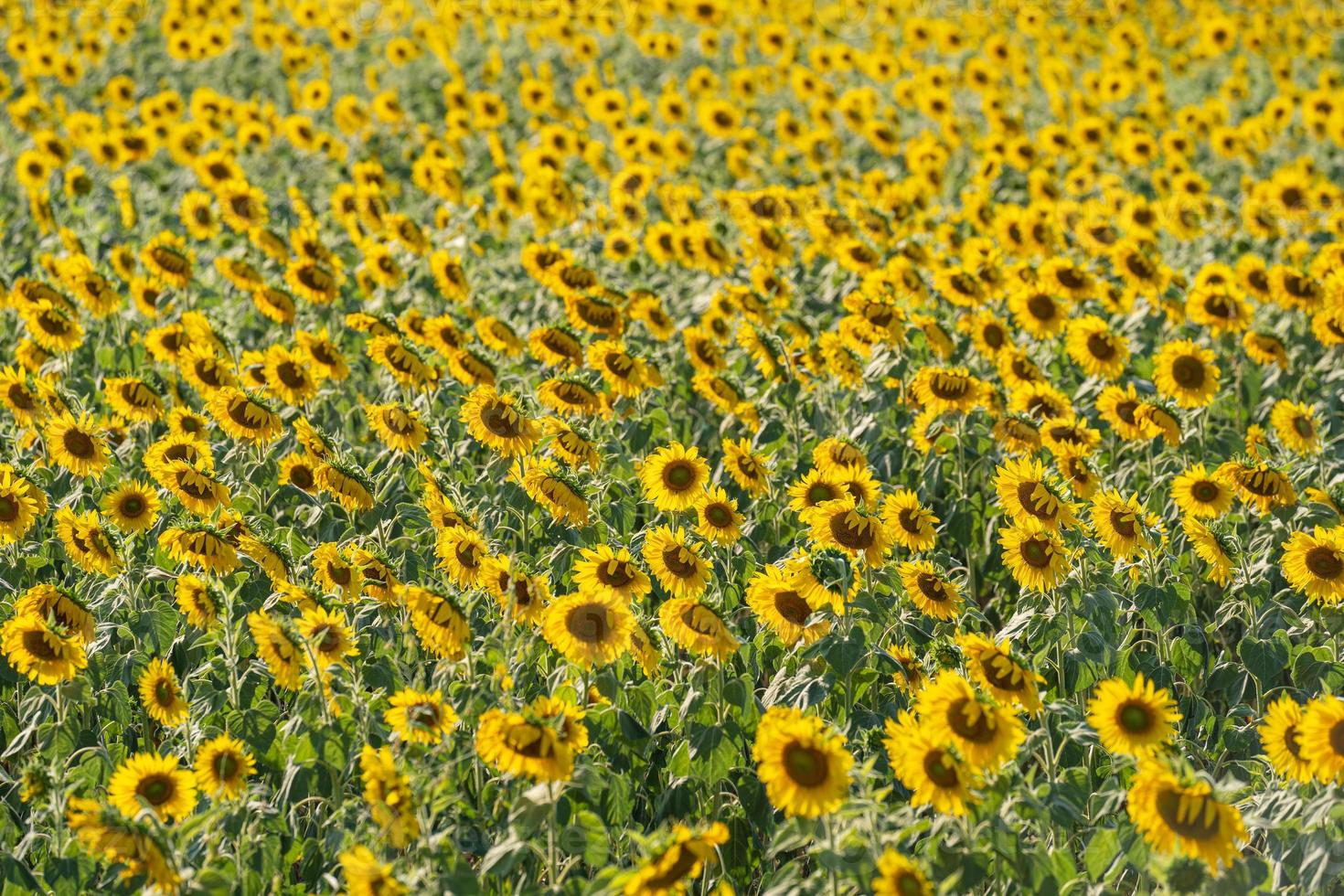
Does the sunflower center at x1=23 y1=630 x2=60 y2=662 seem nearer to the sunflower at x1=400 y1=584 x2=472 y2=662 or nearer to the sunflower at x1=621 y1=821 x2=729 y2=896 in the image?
the sunflower at x1=400 y1=584 x2=472 y2=662

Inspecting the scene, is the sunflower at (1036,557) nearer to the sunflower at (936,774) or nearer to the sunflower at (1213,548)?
the sunflower at (1213,548)

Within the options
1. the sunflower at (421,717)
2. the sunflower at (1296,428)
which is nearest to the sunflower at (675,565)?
the sunflower at (421,717)

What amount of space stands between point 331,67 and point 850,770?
46.8 ft

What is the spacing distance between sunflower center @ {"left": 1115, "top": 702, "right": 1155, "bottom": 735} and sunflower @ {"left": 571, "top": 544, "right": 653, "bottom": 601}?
4.68ft

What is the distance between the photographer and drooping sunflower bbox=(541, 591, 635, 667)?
13.3 ft

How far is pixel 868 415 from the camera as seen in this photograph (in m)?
6.31

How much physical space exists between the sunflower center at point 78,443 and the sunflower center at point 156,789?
6.23 feet

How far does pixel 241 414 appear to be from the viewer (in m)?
5.29

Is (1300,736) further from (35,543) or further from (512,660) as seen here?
(35,543)

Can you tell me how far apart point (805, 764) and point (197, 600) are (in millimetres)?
2001

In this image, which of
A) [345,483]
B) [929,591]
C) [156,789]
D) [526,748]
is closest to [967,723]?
[526,748]

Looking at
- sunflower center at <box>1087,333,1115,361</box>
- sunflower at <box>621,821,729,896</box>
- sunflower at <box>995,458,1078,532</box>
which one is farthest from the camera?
sunflower center at <box>1087,333,1115,361</box>

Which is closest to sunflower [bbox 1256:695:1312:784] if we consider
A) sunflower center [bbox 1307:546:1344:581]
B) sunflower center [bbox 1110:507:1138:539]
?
sunflower center [bbox 1307:546:1344:581]

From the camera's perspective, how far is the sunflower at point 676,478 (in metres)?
5.02
